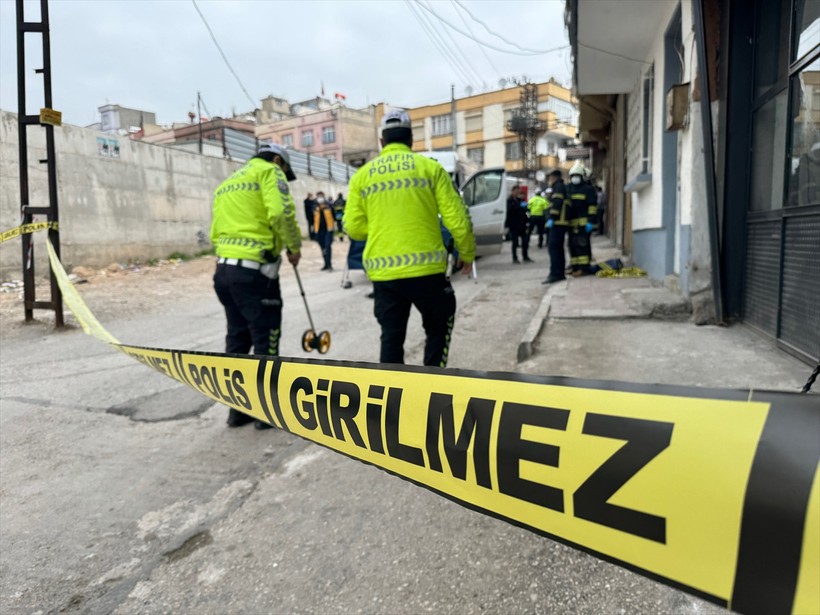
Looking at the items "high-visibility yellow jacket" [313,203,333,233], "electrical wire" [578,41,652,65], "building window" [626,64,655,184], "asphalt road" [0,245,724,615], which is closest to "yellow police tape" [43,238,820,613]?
"asphalt road" [0,245,724,615]

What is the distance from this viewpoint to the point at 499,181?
441 inches

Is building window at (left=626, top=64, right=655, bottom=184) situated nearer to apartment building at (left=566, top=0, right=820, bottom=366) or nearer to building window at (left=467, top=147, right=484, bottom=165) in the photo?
apartment building at (left=566, top=0, right=820, bottom=366)

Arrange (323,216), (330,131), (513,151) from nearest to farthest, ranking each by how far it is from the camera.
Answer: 1. (323,216)
2. (330,131)
3. (513,151)

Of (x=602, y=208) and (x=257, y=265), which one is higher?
(x=602, y=208)

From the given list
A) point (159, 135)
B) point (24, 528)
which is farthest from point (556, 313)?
point (159, 135)

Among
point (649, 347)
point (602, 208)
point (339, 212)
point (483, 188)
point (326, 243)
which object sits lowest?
point (649, 347)

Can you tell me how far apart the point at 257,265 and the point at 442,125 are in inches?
1993

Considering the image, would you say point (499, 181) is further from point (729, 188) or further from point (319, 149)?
point (319, 149)

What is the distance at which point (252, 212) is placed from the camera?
353 cm

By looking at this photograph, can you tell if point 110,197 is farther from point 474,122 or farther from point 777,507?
point 474,122

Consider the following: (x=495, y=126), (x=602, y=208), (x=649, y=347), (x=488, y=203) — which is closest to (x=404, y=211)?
(x=649, y=347)

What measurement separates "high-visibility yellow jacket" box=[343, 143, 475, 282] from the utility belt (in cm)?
74

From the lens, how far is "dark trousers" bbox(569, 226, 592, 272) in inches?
350

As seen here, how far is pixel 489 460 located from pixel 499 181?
1075 cm
